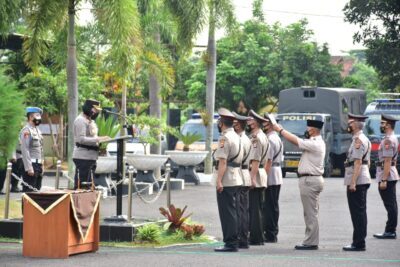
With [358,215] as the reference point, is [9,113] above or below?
above

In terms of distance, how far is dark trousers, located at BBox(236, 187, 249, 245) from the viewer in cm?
1683

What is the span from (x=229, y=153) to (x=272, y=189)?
2.11 m

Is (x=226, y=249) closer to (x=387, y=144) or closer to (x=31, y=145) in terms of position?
A: (x=387, y=144)

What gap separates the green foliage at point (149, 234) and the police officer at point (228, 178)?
1.14 meters

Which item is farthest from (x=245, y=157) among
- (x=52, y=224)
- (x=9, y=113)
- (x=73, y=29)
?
(x=73, y=29)

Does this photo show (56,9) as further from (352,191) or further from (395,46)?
(395,46)

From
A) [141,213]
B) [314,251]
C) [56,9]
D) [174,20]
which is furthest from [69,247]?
[174,20]

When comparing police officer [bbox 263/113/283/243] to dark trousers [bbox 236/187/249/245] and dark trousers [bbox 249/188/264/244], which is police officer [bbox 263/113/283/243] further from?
dark trousers [bbox 236/187/249/245]

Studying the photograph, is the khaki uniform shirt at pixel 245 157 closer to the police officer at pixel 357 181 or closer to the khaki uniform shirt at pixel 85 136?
the police officer at pixel 357 181

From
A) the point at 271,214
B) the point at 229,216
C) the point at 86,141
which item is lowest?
the point at 271,214

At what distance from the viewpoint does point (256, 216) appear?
57.9ft

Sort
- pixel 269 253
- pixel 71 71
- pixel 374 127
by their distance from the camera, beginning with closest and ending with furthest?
pixel 269 253, pixel 71 71, pixel 374 127

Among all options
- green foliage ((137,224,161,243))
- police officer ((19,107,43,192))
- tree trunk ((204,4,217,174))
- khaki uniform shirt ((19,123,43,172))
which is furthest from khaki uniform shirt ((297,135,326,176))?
tree trunk ((204,4,217,174))

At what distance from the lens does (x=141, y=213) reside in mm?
23109
